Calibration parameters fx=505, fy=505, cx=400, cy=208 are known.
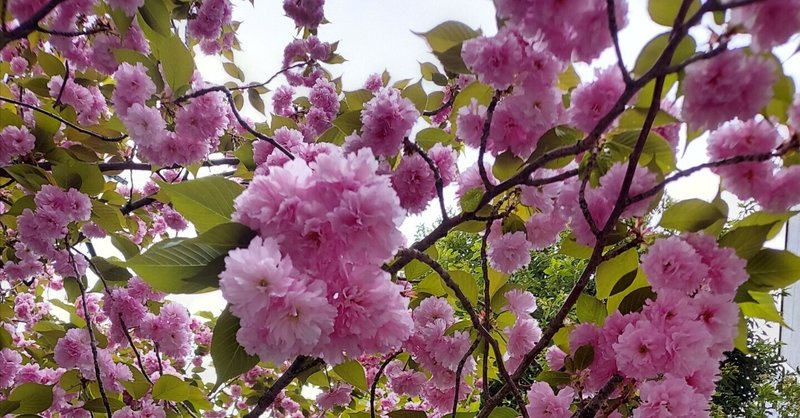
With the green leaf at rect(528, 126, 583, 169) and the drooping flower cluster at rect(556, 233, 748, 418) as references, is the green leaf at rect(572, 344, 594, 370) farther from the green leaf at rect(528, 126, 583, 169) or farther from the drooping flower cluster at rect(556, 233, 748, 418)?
the green leaf at rect(528, 126, 583, 169)

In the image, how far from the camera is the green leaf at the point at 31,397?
63.4 inches

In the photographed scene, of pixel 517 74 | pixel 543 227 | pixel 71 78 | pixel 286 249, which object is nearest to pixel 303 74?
pixel 71 78

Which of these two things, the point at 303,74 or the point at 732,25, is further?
the point at 303,74

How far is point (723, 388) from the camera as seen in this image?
5.95 m

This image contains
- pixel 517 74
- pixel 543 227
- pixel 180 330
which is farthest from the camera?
pixel 180 330

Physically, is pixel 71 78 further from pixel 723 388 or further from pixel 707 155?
pixel 723 388

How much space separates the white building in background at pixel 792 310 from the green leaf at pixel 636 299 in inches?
285

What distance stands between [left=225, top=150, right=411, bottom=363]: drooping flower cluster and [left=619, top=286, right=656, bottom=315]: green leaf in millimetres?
610

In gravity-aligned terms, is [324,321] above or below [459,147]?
below

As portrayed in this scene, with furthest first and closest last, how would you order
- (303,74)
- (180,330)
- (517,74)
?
1. (303,74)
2. (180,330)
3. (517,74)

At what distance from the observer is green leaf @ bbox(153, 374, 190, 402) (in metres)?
1.53

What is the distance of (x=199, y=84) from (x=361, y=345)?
1.14 m

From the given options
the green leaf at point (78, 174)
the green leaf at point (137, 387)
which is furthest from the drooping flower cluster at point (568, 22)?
the green leaf at point (137, 387)

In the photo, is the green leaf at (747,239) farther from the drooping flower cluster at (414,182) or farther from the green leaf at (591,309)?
the drooping flower cluster at (414,182)
